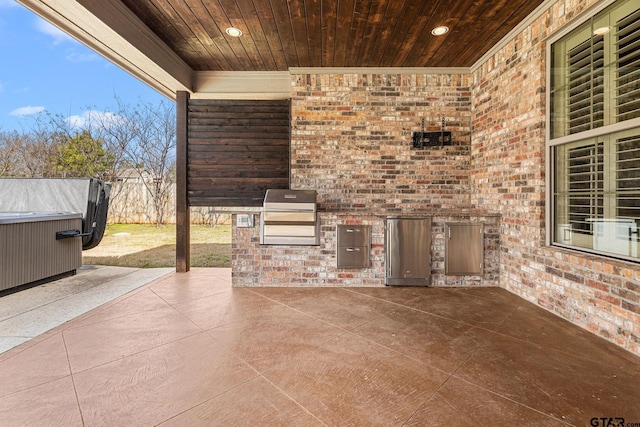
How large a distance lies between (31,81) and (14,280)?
13295 mm

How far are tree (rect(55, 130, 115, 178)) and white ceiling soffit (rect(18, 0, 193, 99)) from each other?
14.1 ft

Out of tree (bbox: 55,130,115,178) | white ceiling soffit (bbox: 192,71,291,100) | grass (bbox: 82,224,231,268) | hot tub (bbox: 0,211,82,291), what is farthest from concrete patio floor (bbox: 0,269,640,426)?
tree (bbox: 55,130,115,178)

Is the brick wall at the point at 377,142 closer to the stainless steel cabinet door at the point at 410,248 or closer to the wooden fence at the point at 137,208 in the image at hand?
the stainless steel cabinet door at the point at 410,248

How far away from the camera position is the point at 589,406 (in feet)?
5.02

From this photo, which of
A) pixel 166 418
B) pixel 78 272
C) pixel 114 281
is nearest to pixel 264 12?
pixel 166 418

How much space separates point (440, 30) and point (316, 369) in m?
3.78

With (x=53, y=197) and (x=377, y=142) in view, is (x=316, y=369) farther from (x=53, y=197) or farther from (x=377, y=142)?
(x=53, y=197)

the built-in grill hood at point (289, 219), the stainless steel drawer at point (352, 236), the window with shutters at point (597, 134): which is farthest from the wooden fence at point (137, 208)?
the window with shutters at point (597, 134)

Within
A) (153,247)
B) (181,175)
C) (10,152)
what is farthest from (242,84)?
(10,152)

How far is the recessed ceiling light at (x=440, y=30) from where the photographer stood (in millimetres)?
3316

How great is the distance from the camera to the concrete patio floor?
1.47 meters

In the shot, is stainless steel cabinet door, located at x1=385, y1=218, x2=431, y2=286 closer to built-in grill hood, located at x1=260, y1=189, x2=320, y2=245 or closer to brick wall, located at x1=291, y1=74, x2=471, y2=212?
brick wall, located at x1=291, y1=74, x2=471, y2=212

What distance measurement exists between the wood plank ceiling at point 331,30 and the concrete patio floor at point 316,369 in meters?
3.12

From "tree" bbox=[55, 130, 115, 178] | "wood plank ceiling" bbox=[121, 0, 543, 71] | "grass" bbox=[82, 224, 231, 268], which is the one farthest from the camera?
"tree" bbox=[55, 130, 115, 178]
